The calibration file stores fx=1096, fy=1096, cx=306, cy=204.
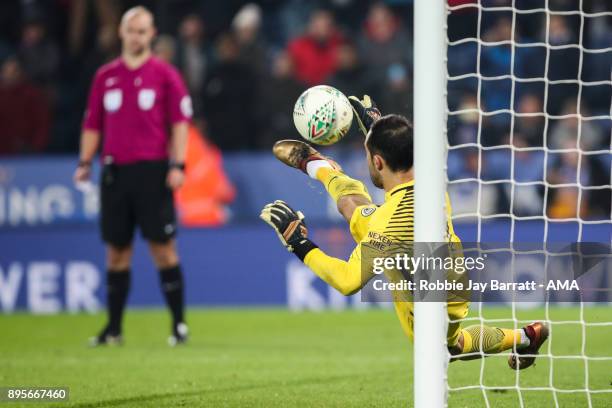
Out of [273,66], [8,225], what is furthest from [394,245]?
[273,66]

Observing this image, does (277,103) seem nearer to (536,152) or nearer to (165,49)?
(165,49)

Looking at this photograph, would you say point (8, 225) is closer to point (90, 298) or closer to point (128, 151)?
point (90, 298)

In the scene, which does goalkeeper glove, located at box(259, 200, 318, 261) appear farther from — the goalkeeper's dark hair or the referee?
the referee

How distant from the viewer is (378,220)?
18.0 ft

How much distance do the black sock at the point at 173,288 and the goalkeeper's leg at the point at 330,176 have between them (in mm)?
2743

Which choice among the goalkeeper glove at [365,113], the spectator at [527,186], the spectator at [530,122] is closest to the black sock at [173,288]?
the goalkeeper glove at [365,113]

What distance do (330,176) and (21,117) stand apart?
28.8ft

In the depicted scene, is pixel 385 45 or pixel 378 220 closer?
pixel 378 220

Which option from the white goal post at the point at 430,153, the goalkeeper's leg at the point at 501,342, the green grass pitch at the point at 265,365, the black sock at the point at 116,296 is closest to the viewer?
the white goal post at the point at 430,153

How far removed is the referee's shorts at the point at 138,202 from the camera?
879cm

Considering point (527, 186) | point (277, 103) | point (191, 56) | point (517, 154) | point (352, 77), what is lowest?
point (527, 186)

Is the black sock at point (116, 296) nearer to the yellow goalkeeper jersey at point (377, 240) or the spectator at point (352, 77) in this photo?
the yellow goalkeeper jersey at point (377, 240)

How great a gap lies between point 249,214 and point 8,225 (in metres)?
2.79

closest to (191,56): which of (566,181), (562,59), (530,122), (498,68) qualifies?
(498,68)
